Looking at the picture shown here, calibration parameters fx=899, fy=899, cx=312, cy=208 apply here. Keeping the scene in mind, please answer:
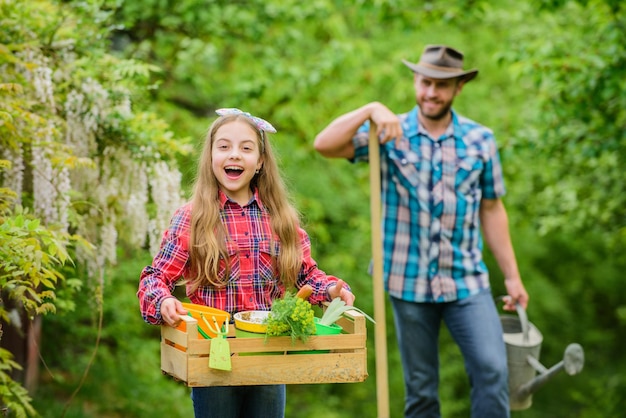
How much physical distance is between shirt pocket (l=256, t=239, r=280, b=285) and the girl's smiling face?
0.62 feet

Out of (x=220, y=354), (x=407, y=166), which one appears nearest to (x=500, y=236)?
(x=407, y=166)

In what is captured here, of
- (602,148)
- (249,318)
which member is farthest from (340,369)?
(602,148)

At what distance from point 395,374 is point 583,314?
4817mm

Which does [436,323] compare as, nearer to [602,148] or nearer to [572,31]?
[602,148]

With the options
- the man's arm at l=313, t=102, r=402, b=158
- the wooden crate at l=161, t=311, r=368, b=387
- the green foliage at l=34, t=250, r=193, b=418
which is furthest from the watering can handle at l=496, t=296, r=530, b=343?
the green foliage at l=34, t=250, r=193, b=418

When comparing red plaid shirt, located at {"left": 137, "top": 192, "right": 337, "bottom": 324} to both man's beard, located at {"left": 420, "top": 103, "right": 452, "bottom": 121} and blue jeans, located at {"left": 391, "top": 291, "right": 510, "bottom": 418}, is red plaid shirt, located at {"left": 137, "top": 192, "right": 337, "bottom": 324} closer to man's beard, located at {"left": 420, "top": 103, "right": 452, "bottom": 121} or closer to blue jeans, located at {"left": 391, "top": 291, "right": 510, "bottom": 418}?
blue jeans, located at {"left": 391, "top": 291, "right": 510, "bottom": 418}

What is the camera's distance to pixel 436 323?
4207mm

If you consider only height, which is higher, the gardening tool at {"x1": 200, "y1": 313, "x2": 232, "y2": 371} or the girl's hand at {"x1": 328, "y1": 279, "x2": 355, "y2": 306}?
the girl's hand at {"x1": 328, "y1": 279, "x2": 355, "y2": 306}

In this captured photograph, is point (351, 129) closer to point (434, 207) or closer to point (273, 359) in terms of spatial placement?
point (434, 207)

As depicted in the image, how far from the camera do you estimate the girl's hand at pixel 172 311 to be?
108 inches

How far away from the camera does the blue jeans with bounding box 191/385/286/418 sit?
2965 mm

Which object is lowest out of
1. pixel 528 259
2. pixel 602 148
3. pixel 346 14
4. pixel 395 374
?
pixel 395 374

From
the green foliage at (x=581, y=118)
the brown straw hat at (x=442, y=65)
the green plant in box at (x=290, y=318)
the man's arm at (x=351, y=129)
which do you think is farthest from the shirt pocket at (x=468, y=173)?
the green foliage at (x=581, y=118)

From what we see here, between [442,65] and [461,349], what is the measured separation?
1330mm
